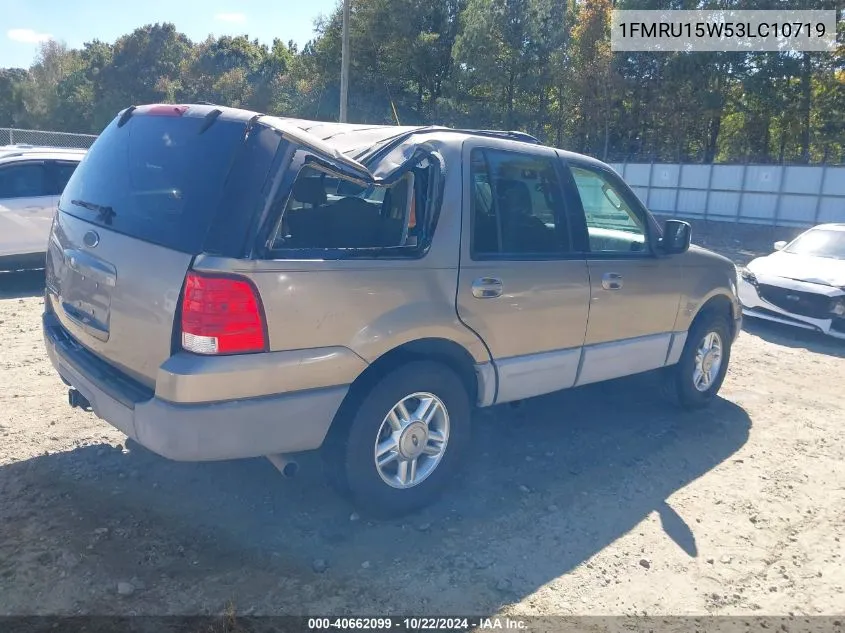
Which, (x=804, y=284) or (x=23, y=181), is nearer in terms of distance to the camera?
(x=804, y=284)

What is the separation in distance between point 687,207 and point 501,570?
82.7 ft

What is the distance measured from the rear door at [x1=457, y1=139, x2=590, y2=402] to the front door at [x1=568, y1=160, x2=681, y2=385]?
166 mm

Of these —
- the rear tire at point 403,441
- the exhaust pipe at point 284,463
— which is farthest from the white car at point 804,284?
the exhaust pipe at point 284,463

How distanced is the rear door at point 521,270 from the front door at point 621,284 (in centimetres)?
17

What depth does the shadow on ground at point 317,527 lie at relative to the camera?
3041 mm

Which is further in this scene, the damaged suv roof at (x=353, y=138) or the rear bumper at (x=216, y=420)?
the damaged suv roof at (x=353, y=138)

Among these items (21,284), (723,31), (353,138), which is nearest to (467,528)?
(353,138)

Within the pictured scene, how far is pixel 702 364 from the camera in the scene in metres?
5.62

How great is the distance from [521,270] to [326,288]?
1320 mm

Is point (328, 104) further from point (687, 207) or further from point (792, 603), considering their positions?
point (792, 603)

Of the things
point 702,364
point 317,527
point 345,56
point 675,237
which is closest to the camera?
point 317,527

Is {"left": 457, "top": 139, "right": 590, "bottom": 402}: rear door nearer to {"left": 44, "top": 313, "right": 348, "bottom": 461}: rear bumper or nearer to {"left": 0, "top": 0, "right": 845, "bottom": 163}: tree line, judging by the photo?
{"left": 44, "top": 313, "right": 348, "bottom": 461}: rear bumper

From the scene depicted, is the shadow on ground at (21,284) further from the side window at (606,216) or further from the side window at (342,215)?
the side window at (606,216)

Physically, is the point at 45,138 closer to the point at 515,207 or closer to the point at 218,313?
the point at 515,207
